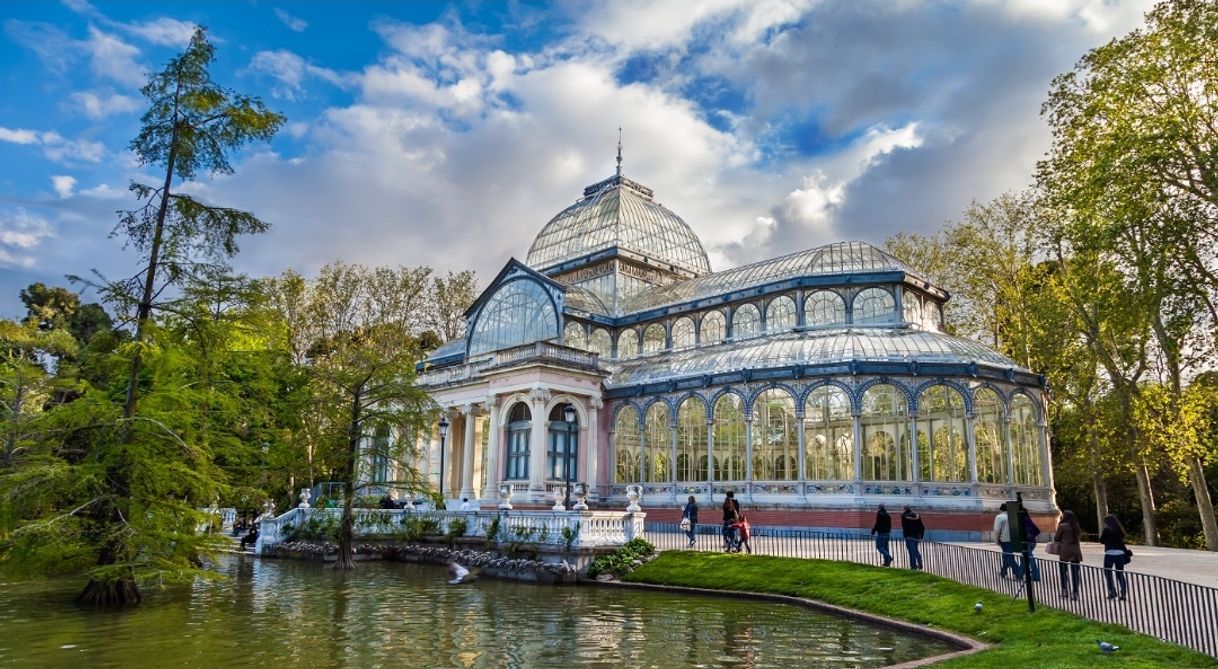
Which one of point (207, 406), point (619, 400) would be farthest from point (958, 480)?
point (207, 406)

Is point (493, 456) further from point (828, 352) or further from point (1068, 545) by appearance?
point (1068, 545)

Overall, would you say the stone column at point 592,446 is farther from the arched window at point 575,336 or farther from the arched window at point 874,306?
Answer: the arched window at point 874,306

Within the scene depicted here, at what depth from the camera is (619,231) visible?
46125mm

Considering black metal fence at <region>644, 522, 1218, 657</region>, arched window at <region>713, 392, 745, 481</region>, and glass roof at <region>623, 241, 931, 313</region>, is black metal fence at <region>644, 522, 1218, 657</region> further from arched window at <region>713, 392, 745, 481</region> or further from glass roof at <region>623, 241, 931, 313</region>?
glass roof at <region>623, 241, 931, 313</region>

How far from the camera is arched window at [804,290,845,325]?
3472 cm

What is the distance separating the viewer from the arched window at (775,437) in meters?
30.6

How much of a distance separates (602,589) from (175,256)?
41.4 ft

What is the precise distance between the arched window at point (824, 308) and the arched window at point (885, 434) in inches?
226

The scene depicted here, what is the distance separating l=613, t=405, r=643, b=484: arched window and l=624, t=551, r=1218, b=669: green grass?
43.9ft

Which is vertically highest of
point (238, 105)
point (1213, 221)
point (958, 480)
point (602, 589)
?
point (238, 105)

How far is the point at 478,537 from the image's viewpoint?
2509 centimetres

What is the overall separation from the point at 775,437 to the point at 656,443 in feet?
19.6

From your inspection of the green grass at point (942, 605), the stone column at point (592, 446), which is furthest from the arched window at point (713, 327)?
the green grass at point (942, 605)

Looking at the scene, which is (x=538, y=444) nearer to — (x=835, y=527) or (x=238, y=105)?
(x=835, y=527)
